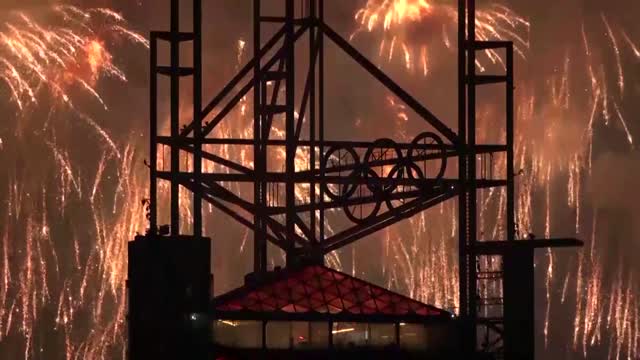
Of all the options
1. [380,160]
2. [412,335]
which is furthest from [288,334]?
[380,160]

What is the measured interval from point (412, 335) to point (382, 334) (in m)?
1.15

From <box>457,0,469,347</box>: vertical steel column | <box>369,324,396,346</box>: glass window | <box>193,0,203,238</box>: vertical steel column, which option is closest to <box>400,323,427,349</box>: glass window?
<box>369,324,396,346</box>: glass window

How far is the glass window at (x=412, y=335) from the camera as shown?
294 feet

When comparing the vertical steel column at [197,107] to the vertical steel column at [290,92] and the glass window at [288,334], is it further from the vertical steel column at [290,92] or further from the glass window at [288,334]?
the glass window at [288,334]

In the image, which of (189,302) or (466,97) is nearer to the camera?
(189,302)

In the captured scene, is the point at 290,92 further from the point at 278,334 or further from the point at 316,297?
the point at 278,334

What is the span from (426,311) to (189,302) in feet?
40.8

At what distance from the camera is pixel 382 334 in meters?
89.8

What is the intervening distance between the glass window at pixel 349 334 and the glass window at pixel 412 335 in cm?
143

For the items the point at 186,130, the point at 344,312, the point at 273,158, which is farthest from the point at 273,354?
the point at 273,158

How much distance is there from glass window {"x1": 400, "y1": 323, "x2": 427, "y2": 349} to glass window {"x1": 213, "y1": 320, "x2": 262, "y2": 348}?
560cm

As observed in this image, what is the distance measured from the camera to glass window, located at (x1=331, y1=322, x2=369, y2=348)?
3516 inches

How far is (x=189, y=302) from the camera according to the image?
8125cm

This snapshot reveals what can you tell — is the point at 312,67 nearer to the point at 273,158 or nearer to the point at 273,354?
the point at 273,354
